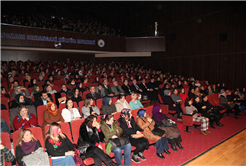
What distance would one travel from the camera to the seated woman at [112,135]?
2831mm

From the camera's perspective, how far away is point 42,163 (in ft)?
7.66

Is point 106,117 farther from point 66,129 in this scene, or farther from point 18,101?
point 18,101

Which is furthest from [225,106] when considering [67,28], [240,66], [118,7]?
[118,7]

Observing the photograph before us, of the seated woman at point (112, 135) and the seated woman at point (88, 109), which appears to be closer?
the seated woman at point (112, 135)

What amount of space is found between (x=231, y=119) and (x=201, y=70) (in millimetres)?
5701

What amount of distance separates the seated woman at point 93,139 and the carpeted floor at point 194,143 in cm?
70

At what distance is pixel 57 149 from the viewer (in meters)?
2.55

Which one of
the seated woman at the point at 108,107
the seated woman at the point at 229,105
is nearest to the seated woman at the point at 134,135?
the seated woman at the point at 108,107

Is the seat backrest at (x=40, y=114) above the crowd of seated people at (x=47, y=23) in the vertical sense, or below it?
below

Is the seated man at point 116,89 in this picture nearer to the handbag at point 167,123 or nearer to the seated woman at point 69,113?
the seated woman at point 69,113

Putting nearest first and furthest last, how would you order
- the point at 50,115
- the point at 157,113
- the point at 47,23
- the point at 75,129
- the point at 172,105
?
the point at 75,129 → the point at 50,115 → the point at 157,113 → the point at 172,105 → the point at 47,23

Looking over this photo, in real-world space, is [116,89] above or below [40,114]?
above

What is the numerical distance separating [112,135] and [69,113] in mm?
1235

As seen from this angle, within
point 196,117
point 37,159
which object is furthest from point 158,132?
point 37,159
